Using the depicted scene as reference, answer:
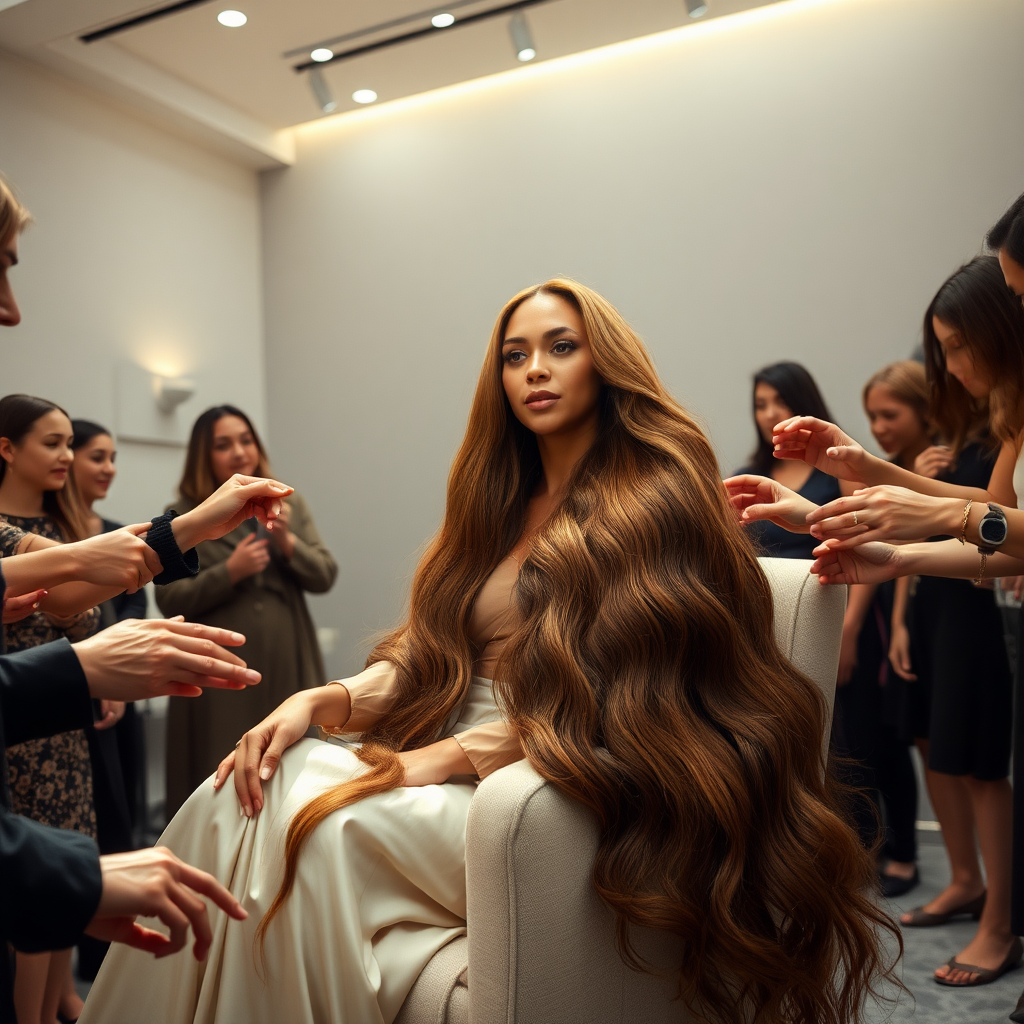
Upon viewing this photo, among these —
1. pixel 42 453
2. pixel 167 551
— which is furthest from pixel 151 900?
pixel 42 453

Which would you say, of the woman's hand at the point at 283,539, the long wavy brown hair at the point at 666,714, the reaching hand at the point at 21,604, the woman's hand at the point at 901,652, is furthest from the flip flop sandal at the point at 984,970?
the woman's hand at the point at 283,539

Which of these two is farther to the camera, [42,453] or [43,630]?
[42,453]

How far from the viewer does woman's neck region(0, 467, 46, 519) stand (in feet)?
9.84

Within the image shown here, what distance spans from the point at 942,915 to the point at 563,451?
7.12 feet

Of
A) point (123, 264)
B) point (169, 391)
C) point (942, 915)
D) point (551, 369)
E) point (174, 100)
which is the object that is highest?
point (174, 100)

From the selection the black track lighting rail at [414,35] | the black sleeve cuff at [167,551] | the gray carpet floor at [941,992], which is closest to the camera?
the black sleeve cuff at [167,551]

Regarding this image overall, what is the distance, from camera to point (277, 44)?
492 centimetres

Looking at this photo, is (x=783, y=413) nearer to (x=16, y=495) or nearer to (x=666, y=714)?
(x=666, y=714)

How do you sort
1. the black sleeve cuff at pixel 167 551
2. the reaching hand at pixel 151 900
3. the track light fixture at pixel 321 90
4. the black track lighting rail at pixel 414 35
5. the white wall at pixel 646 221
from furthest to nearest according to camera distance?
the track light fixture at pixel 321 90
the black track lighting rail at pixel 414 35
the white wall at pixel 646 221
the black sleeve cuff at pixel 167 551
the reaching hand at pixel 151 900

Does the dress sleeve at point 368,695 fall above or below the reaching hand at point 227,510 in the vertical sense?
below

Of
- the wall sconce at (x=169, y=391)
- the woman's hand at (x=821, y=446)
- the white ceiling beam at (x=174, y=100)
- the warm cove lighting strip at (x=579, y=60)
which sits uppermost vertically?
the warm cove lighting strip at (x=579, y=60)

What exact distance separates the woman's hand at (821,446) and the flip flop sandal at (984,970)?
1583 mm

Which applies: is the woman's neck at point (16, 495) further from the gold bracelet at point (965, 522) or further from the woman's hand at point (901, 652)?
the woman's hand at point (901, 652)

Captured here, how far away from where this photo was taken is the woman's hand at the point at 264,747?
1.79m
